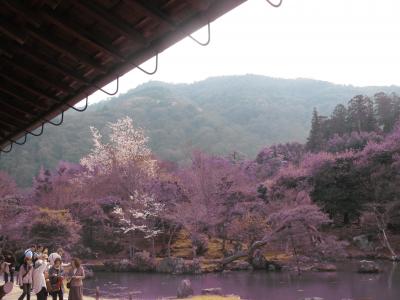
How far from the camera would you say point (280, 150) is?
42594 mm

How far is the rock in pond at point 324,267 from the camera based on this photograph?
19078 millimetres

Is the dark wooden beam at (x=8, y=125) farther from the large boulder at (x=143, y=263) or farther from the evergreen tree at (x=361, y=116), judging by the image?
the evergreen tree at (x=361, y=116)

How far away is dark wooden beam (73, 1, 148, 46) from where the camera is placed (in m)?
2.98

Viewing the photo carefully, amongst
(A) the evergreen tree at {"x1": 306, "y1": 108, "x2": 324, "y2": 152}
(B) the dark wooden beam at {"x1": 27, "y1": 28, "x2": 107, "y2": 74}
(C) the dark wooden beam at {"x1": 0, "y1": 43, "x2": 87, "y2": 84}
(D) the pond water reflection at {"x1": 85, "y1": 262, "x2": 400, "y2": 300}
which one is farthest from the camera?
(A) the evergreen tree at {"x1": 306, "y1": 108, "x2": 324, "y2": 152}

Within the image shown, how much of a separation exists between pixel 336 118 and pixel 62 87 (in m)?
40.6

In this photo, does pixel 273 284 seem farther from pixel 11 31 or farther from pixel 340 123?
pixel 340 123

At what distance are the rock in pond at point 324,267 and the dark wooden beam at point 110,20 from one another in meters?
18.3

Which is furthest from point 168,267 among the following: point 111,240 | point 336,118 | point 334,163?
point 336,118

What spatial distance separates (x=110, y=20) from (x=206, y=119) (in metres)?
70.8

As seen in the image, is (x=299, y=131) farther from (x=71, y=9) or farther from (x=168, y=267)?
(x=71, y=9)

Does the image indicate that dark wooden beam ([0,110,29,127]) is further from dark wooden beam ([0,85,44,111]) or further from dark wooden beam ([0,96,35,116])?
dark wooden beam ([0,85,44,111])

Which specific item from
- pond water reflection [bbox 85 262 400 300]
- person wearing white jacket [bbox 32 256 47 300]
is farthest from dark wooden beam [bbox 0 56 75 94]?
pond water reflection [bbox 85 262 400 300]

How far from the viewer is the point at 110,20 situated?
120 inches

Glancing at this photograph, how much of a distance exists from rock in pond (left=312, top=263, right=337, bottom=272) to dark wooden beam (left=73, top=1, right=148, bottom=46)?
18.3m
